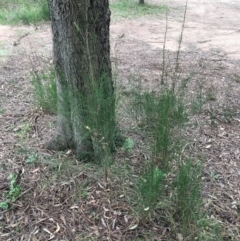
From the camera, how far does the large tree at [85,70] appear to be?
1.89m

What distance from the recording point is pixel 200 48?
579 centimetres

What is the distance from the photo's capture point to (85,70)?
2.01 metres

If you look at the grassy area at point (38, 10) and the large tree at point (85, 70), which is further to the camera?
the grassy area at point (38, 10)

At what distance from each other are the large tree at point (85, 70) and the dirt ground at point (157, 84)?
195mm

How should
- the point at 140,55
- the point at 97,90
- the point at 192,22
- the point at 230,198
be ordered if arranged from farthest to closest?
the point at 192,22 < the point at 140,55 < the point at 230,198 < the point at 97,90

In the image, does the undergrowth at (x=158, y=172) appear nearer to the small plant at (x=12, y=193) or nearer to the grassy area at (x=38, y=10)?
the small plant at (x=12, y=193)

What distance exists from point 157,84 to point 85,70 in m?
1.70

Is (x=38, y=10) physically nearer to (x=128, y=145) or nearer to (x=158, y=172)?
(x=128, y=145)

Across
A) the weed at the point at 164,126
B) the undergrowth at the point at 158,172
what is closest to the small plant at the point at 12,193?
the undergrowth at the point at 158,172

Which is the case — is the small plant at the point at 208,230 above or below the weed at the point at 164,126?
below

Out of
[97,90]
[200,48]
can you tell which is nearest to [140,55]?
[200,48]

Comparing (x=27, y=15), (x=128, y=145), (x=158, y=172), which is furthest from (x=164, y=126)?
(x=27, y=15)

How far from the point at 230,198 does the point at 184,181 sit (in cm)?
54

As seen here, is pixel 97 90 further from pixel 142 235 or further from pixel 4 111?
pixel 4 111
